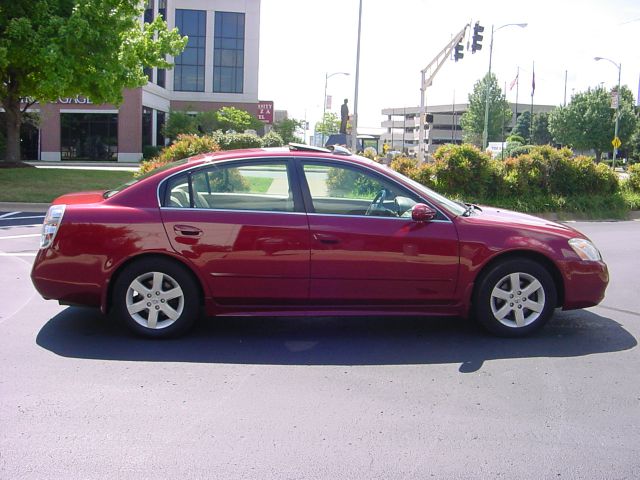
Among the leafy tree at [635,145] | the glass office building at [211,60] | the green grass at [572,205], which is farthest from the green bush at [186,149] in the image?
the leafy tree at [635,145]

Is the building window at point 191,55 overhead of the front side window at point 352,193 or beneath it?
overhead

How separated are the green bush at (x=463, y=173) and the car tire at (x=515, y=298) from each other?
11.2 metres

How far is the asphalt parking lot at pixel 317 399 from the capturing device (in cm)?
364

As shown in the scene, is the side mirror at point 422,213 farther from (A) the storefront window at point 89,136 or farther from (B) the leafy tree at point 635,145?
(B) the leafy tree at point 635,145

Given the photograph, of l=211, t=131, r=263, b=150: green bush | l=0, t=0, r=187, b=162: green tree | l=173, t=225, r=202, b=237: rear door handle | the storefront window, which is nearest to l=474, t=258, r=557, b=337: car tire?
l=173, t=225, r=202, b=237: rear door handle

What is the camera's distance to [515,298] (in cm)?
578

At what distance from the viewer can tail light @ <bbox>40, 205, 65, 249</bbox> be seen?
5598 millimetres

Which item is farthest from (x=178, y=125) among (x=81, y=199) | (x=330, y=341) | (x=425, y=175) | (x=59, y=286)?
(x=330, y=341)

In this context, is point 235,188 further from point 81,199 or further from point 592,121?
point 592,121

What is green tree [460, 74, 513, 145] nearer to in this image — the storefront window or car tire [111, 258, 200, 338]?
the storefront window

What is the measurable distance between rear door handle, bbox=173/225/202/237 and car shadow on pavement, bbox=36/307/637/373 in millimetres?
914

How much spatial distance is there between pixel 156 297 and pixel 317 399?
1816 mm

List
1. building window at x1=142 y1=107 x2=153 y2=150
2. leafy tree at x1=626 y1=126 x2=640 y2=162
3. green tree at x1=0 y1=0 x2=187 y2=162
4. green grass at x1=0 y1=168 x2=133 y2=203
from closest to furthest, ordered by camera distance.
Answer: green grass at x1=0 y1=168 x2=133 y2=203 < green tree at x1=0 y1=0 x2=187 y2=162 < building window at x1=142 y1=107 x2=153 y2=150 < leafy tree at x1=626 y1=126 x2=640 y2=162

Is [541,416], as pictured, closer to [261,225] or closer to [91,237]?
[261,225]
